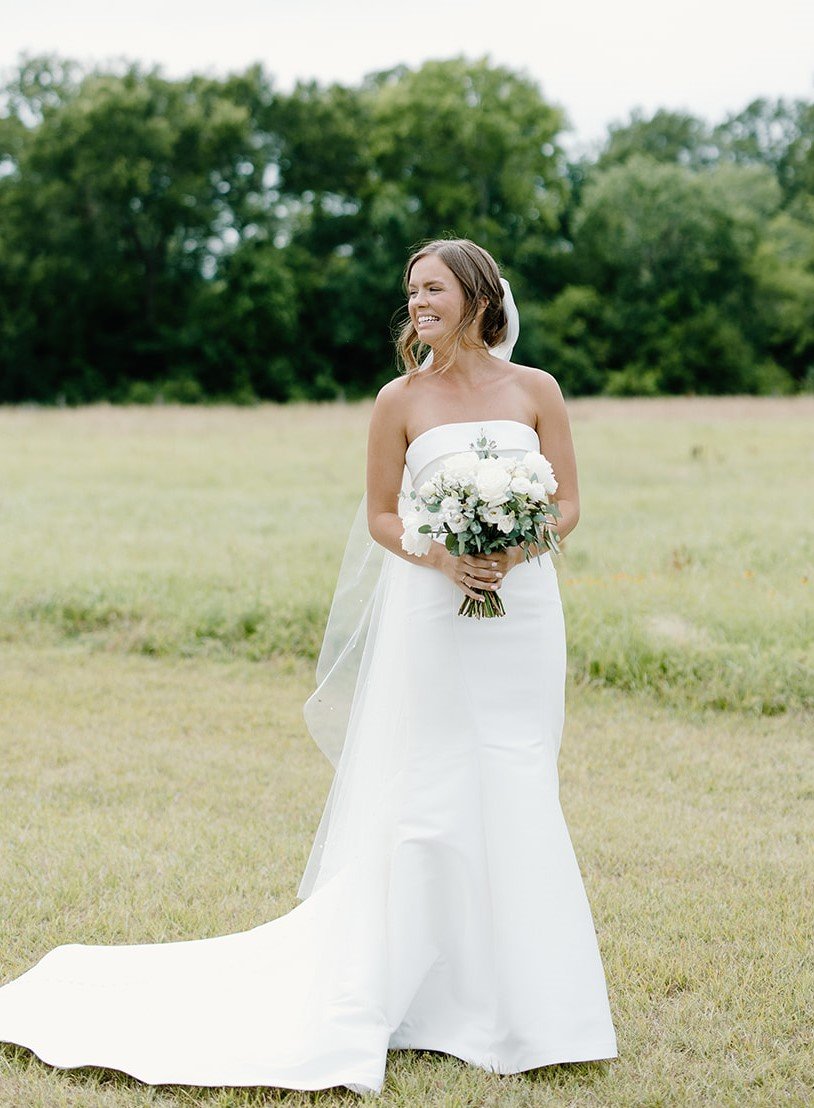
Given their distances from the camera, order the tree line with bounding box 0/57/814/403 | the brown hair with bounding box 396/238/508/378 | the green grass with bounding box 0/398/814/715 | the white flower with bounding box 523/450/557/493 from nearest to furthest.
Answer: the white flower with bounding box 523/450/557/493 → the brown hair with bounding box 396/238/508/378 → the green grass with bounding box 0/398/814/715 → the tree line with bounding box 0/57/814/403

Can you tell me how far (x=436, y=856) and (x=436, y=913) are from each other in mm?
184

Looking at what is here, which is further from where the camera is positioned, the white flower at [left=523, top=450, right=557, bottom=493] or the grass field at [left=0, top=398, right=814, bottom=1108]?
the grass field at [left=0, top=398, right=814, bottom=1108]

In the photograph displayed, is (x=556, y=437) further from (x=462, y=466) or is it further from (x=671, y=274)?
(x=671, y=274)

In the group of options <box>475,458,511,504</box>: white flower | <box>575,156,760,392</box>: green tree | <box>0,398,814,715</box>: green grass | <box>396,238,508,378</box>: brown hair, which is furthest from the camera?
<box>575,156,760,392</box>: green tree

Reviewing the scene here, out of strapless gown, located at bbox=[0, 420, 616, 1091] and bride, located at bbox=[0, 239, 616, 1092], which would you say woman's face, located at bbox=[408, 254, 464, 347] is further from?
strapless gown, located at bbox=[0, 420, 616, 1091]

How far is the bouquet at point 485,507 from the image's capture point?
3.46 metres

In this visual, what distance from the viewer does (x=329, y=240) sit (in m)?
51.7

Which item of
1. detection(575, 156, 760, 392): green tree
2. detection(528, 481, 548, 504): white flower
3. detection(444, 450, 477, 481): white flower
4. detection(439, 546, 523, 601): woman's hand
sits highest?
detection(575, 156, 760, 392): green tree

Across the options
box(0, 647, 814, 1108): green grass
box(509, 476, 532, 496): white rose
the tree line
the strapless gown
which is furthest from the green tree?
box(509, 476, 532, 496): white rose

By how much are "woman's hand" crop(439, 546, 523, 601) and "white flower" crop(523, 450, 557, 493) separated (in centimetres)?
21

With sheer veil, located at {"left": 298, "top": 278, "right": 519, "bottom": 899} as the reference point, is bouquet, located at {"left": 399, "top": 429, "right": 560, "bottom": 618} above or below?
above

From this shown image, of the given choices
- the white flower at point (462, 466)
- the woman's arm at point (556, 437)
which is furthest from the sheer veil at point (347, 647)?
the white flower at point (462, 466)

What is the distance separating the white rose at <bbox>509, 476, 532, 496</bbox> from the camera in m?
3.46

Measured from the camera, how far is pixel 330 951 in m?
3.83
